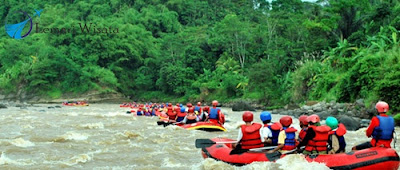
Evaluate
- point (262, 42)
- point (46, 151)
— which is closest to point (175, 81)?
point (262, 42)

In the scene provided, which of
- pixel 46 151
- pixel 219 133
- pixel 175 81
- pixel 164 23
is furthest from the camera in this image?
pixel 164 23

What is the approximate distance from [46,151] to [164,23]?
59109 millimetres

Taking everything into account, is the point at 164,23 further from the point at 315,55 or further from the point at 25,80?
the point at 315,55

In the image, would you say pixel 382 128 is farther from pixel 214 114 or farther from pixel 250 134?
pixel 214 114

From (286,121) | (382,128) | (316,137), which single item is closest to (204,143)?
(286,121)

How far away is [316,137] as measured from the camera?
6.92m

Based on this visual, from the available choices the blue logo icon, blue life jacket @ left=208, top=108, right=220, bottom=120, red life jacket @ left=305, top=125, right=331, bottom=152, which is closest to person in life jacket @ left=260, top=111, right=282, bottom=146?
red life jacket @ left=305, top=125, right=331, bottom=152

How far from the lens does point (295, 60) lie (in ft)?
112

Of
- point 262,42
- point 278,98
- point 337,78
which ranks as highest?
point 262,42

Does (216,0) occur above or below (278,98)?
above

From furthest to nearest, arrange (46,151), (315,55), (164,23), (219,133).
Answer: (164,23) → (315,55) → (219,133) → (46,151)

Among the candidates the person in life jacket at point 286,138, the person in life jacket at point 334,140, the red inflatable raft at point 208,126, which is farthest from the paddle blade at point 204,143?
the red inflatable raft at point 208,126

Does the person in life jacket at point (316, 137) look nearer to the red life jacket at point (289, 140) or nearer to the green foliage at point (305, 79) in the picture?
the red life jacket at point (289, 140)

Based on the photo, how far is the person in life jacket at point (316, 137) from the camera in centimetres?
680
